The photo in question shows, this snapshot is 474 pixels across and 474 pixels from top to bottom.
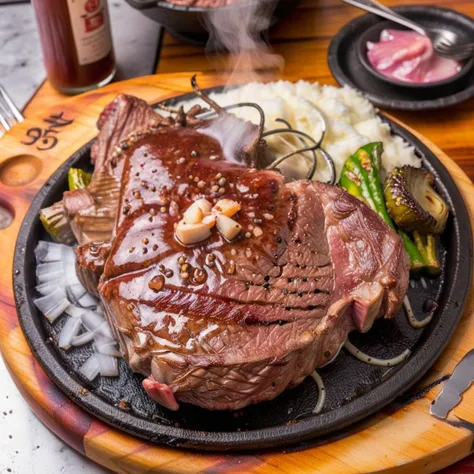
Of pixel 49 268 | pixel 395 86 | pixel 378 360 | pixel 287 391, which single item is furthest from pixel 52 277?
pixel 395 86

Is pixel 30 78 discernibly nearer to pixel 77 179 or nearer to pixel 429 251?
pixel 77 179

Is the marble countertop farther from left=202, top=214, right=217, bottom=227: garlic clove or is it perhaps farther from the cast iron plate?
the cast iron plate

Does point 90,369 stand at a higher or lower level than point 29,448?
higher

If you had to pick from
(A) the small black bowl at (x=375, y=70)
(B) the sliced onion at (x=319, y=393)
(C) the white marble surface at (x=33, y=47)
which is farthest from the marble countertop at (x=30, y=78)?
(A) the small black bowl at (x=375, y=70)

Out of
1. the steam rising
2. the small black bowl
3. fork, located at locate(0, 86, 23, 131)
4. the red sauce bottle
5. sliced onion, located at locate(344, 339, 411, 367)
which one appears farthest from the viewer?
the small black bowl

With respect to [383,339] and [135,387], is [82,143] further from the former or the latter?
[383,339]

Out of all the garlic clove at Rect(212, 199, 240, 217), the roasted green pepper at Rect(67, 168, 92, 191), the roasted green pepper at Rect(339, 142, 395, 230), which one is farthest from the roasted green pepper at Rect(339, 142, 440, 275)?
the roasted green pepper at Rect(67, 168, 92, 191)
